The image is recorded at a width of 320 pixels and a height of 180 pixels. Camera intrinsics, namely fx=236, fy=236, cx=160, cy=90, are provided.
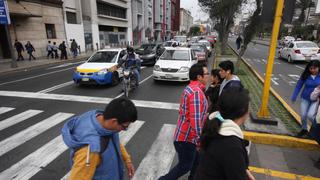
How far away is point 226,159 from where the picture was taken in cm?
163

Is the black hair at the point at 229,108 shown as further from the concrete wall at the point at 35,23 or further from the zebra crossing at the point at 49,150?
the concrete wall at the point at 35,23

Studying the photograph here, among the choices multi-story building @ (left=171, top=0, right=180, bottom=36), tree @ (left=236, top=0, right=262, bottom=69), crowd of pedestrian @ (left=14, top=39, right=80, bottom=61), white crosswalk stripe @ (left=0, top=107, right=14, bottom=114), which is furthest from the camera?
multi-story building @ (left=171, top=0, right=180, bottom=36)

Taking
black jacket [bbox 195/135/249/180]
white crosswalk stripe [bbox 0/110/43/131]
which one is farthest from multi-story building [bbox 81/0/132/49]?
black jacket [bbox 195/135/249/180]

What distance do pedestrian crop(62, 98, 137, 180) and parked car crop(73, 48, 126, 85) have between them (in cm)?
828

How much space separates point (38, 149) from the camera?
15.7ft

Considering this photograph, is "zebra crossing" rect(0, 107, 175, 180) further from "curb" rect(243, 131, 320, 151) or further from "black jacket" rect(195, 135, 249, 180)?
"black jacket" rect(195, 135, 249, 180)

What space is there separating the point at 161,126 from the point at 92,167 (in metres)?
4.36

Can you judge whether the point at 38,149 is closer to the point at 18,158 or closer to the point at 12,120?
the point at 18,158

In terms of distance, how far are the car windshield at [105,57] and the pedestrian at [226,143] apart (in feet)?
31.6

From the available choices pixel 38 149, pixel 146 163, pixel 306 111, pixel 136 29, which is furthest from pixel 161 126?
pixel 136 29

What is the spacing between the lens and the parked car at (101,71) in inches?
391

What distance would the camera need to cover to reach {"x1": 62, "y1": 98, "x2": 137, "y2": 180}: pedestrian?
1711mm

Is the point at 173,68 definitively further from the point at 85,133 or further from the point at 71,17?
the point at 71,17

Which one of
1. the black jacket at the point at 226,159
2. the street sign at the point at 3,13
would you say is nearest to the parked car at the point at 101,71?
the street sign at the point at 3,13
